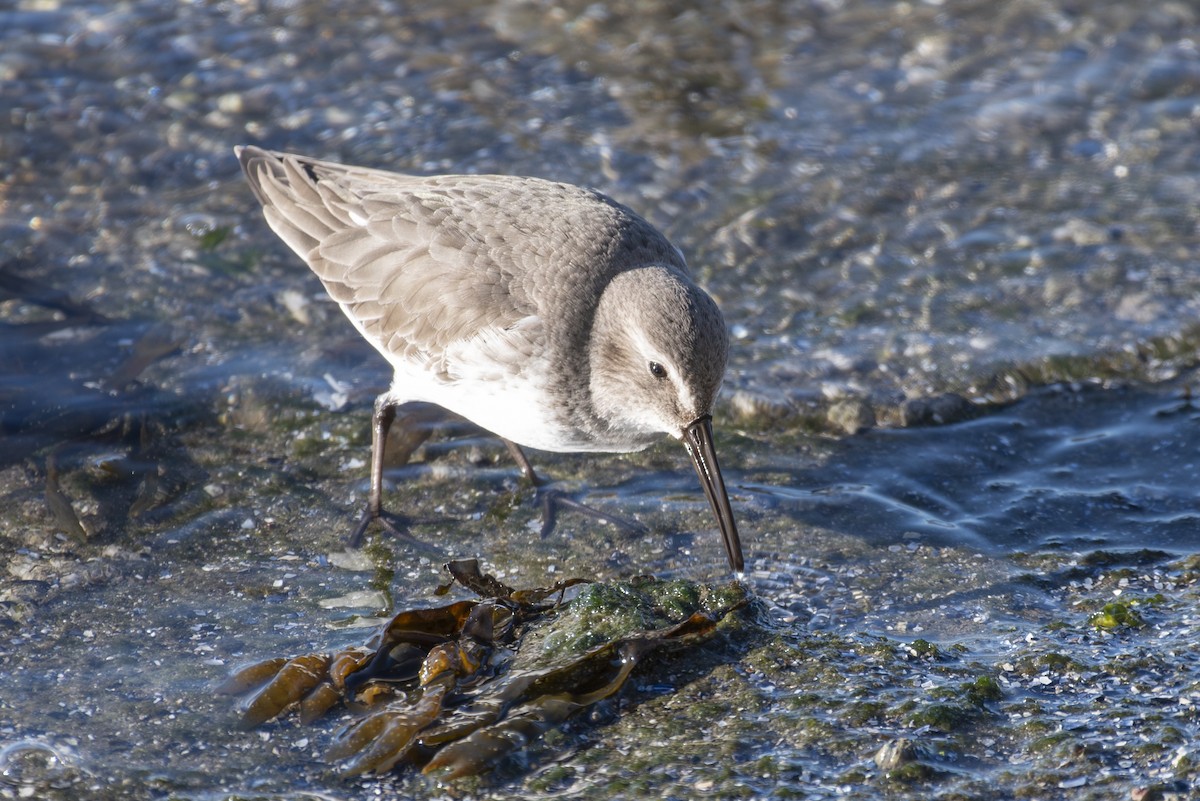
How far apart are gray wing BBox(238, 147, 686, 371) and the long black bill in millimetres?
765

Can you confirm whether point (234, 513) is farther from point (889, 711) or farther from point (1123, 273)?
point (1123, 273)

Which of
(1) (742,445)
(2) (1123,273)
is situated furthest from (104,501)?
(2) (1123,273)

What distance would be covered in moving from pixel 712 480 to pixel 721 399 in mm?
1615

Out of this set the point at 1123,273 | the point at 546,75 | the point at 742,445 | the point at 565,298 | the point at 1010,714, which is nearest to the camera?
the point at 1010,714

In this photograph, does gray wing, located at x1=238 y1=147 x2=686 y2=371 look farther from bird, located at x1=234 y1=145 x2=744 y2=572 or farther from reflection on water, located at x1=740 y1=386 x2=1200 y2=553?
reflection on water, located at x1=740 y1=386 x2=1200 y2=553

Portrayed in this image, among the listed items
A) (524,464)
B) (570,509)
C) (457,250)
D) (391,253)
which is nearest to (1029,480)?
(570,509)

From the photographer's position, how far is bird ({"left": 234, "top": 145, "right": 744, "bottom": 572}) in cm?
504

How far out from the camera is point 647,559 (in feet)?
17.7

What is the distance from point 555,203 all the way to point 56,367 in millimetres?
3068

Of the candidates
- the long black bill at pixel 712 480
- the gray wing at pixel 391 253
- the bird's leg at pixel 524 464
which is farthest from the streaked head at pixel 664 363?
the bird's leg at pixel 524 464

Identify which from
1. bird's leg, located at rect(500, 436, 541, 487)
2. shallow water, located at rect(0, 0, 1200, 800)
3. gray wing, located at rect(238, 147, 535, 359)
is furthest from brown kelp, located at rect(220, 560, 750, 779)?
gray wing, located at rect(238, 147, 535, 359)

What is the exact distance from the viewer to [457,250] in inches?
222

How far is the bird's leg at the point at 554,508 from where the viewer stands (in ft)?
18.6

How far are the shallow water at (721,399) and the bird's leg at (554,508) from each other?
93 millimetres
